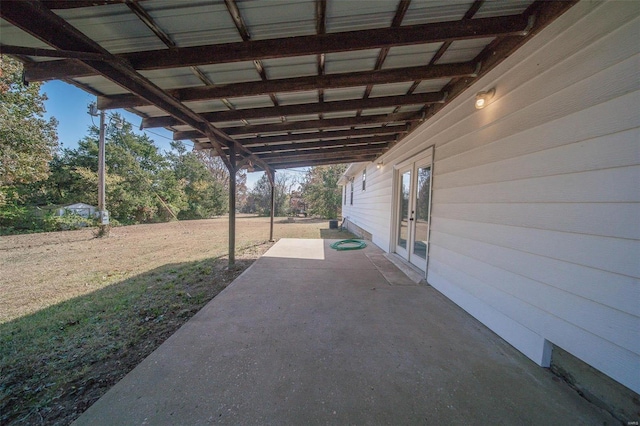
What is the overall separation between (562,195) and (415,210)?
2.62 metres

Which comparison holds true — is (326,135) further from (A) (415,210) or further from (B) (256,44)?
(B) (256,44)

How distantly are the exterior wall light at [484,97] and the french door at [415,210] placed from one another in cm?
129

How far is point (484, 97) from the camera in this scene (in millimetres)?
2379

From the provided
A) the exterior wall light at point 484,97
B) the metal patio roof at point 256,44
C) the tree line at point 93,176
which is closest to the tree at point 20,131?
the tree line at point 93,176

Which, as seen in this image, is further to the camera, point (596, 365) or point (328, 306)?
point (328, 306)

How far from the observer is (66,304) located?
303cm

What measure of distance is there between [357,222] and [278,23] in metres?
8.66

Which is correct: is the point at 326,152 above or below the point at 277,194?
above

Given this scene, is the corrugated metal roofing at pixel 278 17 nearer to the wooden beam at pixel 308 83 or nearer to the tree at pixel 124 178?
the wooden beam at pixel 308 83

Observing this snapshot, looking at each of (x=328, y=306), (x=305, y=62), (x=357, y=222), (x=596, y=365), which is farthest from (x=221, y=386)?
(x=357, y=222)

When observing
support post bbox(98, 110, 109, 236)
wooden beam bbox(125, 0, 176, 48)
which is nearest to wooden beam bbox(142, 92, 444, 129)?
wooden beam bbox(125, 0, 176, 48)

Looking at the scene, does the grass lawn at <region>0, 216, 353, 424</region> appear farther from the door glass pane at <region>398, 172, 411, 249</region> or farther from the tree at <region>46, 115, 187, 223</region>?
the tree at <region>46, 115, 187, 223</region>

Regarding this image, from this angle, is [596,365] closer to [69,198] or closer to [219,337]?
[219,337]

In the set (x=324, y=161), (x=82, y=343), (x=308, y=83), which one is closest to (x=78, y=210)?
(x=324, y=161)
